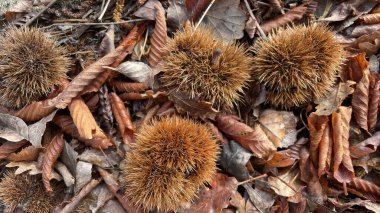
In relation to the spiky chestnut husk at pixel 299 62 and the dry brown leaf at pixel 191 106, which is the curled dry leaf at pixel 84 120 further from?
the spiky chestnut husk at pixel 299 62

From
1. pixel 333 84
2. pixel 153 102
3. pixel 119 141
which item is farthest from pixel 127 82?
pixel 333 84

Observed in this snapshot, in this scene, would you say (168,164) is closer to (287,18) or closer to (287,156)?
(287,156)

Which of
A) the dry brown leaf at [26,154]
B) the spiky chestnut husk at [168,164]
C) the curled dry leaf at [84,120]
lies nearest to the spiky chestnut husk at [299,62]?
the spiky chestnut husk at [168,164]

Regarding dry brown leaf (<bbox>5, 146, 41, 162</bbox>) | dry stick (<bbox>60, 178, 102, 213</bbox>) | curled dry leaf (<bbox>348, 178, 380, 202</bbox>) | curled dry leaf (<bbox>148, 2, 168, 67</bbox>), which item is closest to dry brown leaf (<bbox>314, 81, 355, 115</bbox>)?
curled dry leaf (<bbox>348, 178, 380, 202</bbox>)

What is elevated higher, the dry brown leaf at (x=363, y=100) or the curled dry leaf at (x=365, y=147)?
the dry brown leaf at (x=363, y=100)

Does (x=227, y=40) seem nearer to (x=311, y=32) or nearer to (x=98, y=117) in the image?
(x=311, y=32)

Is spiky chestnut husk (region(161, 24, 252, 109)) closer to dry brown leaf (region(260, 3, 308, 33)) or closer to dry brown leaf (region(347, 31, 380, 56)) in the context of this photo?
dry brown leaf (region(260, 3, 308, 33))
